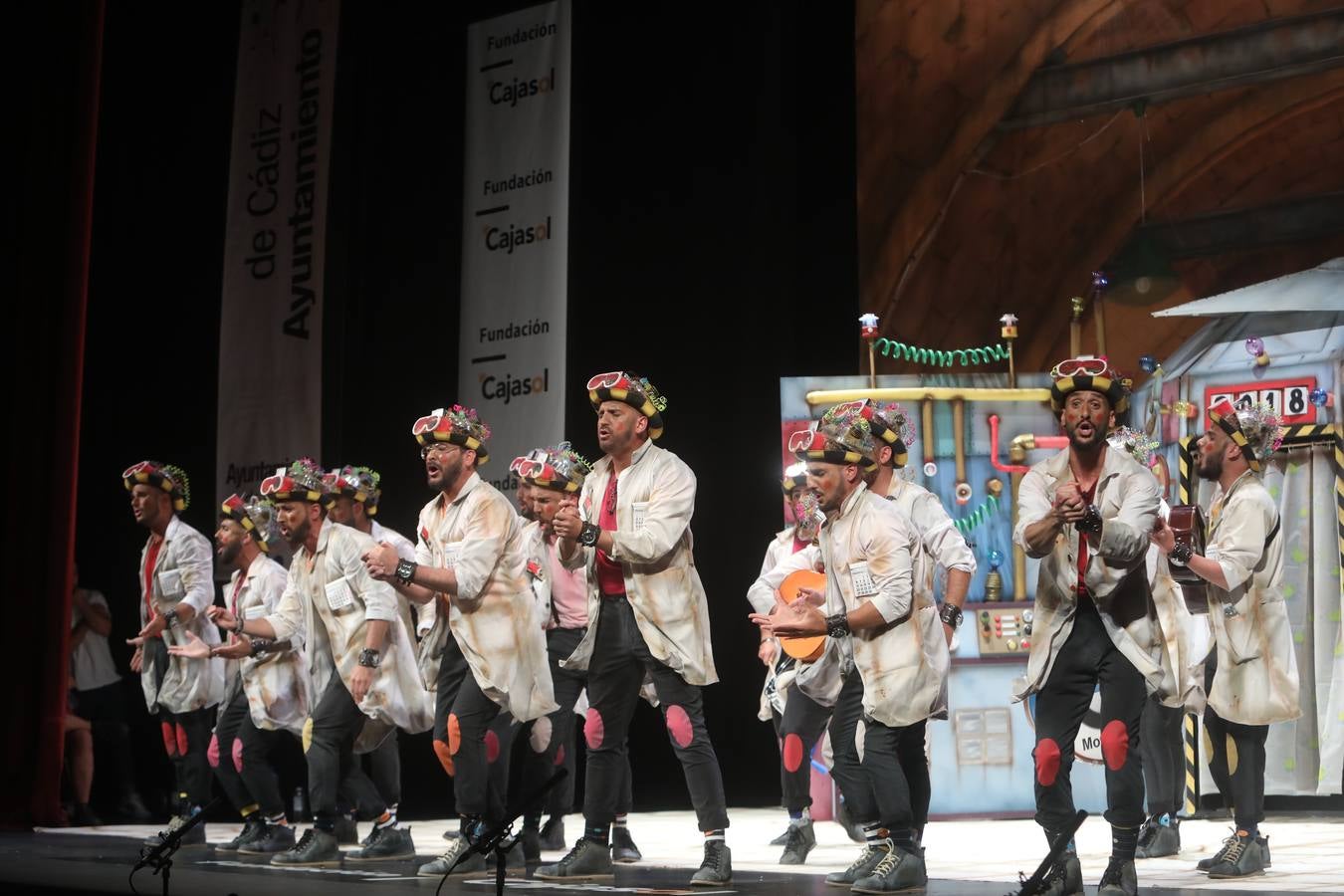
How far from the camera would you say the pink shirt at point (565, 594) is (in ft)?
24.8

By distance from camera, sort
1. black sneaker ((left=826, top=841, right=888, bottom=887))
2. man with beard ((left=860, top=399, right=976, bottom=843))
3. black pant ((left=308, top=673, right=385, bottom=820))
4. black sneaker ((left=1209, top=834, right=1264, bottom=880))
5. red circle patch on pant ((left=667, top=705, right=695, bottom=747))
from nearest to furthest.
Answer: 1. black sneaker ((left=826, top=841, right=888, bottom=887))
2. red circle patch on pant ((left=667, top=705, right=695, bottom=747))
3. black sneaker ((left=1209, top=834, right=1264, bottom=880))
4. man with beard ((left=860, top=399, right=976, bottom=843))
5. black pant ((left=308, top=673, right=385, bottom=820))

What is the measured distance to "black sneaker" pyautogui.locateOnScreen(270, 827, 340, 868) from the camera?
650cm

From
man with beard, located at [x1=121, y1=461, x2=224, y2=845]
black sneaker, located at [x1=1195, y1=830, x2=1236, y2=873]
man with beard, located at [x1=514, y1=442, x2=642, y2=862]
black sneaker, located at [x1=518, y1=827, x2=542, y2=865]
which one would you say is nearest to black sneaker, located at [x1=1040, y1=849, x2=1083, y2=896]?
black sneaker, located at [x1=1195, y1=830, x2=1236, y2=873]

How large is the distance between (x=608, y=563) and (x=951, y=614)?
63.1 inches

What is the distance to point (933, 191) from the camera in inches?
353

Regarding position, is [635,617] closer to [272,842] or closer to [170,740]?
→ [272,842]

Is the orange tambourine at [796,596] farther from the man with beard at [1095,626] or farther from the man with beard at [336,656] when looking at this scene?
the man with beard at [1095,626]

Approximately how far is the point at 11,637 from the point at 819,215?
5.25 m

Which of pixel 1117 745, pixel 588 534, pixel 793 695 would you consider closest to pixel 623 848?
pixel 793 695

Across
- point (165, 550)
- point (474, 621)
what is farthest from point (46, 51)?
point (474, 621)

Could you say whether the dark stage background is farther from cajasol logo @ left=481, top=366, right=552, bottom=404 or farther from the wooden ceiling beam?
the wooden ceiling beam

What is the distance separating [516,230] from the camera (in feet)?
31.1

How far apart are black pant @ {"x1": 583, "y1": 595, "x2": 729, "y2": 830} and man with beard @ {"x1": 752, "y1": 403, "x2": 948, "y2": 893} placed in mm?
489

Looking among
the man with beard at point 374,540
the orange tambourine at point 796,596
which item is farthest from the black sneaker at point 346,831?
the orange tambourine at point 796,596
